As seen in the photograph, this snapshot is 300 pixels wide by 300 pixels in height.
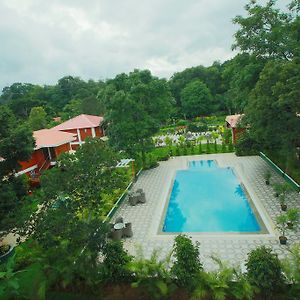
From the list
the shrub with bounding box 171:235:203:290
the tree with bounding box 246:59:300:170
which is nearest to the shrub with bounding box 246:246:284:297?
the shrub with bounding box 171:235:203:290

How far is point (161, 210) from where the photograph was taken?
15.6 m

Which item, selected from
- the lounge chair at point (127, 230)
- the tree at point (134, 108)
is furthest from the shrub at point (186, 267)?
the tree at point (134, 108)

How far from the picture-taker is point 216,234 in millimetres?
12703

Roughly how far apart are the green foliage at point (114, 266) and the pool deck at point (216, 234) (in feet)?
2.50

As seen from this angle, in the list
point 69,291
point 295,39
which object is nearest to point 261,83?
point 295,39

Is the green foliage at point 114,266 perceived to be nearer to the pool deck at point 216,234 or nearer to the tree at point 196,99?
the pool deck at point 216,234

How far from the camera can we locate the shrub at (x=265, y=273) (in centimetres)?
764

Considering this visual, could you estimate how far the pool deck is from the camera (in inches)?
431

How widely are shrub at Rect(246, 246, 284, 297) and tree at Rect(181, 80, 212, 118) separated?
45953 mm

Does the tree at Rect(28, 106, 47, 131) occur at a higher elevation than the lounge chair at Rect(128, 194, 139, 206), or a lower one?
higher

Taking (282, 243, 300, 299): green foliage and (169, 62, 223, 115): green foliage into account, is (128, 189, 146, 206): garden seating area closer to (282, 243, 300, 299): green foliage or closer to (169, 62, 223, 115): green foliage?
(282, 243, 300, 299): green foliage

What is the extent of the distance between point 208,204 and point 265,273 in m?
9.49

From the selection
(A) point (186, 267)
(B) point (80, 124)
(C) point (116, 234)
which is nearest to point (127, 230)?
(C) point (116, 234)

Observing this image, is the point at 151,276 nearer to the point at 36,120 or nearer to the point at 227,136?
the point at 227,136
